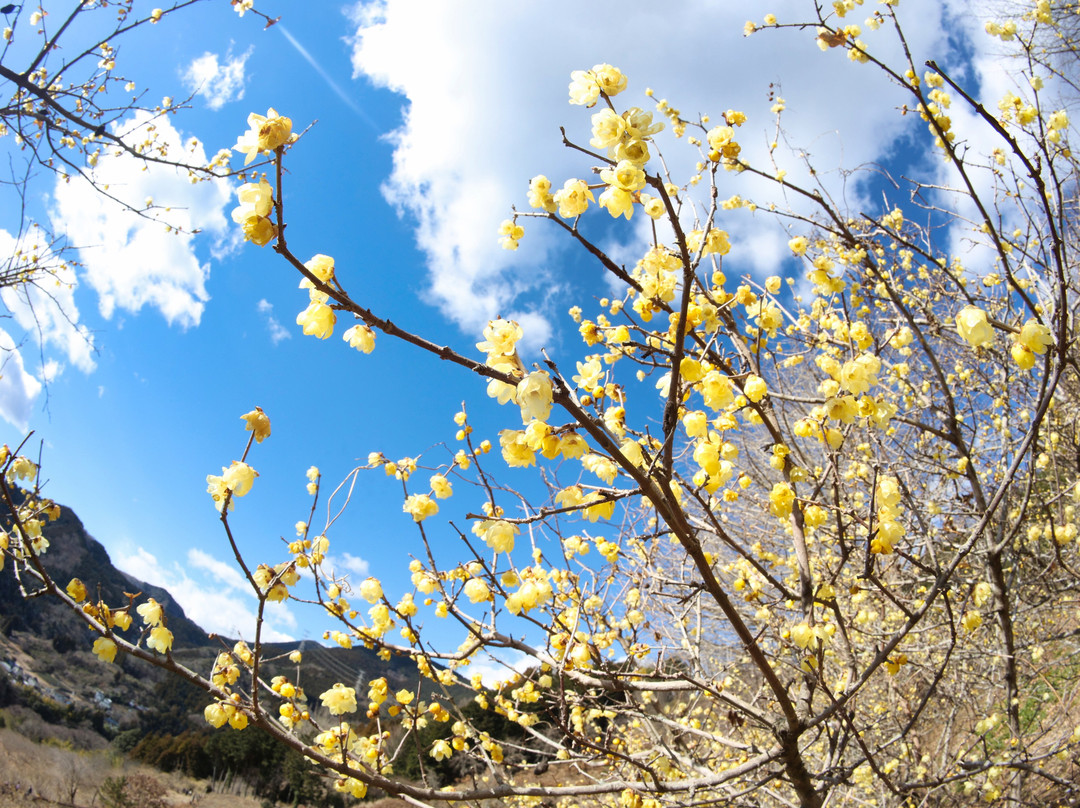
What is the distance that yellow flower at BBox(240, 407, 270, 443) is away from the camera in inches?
61.9

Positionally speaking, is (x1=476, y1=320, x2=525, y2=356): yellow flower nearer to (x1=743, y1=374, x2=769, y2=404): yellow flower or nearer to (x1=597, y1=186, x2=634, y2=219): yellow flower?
(x1=597, y1=186, x2=634, y2=219): yellow flower

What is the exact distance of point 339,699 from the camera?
2.73m

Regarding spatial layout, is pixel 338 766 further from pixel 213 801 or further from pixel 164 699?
pixel 164 699

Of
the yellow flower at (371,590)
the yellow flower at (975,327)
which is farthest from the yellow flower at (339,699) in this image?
the yellow flower at (975,327)

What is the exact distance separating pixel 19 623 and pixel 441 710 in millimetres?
28320

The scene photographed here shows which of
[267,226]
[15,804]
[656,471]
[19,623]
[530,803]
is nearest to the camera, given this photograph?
[267,226]

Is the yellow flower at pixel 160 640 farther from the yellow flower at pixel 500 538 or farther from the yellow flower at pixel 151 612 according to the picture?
the yellow flower at pixel 500 538

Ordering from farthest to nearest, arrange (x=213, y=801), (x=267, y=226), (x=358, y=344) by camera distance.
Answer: (x=213, y=801) → (x=358, y=344) → (x=267, y=226)

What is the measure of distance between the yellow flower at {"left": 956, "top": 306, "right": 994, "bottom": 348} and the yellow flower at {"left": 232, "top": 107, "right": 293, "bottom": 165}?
2.12 metres

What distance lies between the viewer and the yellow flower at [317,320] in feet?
4.64

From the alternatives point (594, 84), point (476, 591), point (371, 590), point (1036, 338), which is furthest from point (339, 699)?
point (1036, 338)

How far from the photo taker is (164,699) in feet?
76.6

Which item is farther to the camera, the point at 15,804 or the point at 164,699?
the point at 164,699

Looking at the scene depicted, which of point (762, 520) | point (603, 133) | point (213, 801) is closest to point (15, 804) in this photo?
point (213, 801)
